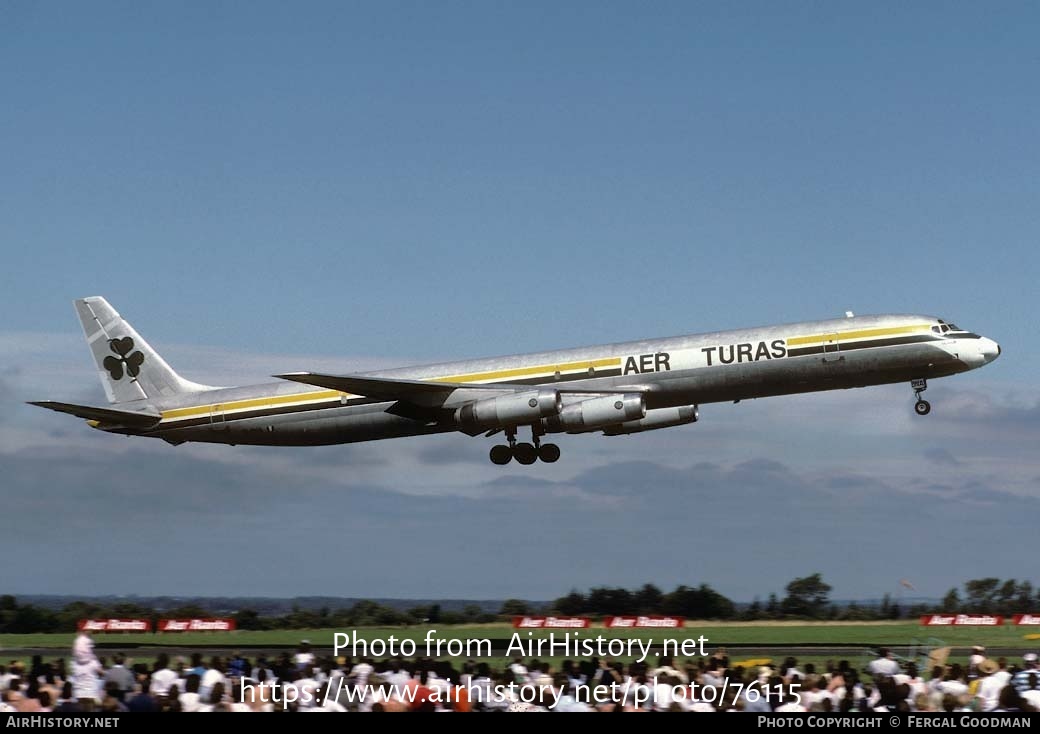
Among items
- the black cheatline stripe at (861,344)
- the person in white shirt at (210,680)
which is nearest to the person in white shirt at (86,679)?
the person in white shirt at (210,680)

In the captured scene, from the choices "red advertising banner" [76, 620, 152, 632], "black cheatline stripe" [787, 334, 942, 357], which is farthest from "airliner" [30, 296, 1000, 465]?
"red advertising banner" [76, 620, 152, 632]

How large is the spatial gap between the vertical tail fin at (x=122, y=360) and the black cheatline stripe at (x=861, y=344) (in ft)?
98.1

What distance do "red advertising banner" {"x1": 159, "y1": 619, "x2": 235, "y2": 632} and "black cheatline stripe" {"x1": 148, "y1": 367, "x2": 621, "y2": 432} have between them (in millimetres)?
10145

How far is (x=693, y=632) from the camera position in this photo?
49.2 metres

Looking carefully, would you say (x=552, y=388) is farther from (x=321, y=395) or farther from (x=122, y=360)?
(x=122, y=360)

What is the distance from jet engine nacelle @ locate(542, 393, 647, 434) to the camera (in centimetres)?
5184

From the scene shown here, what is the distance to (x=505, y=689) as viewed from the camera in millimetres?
22828

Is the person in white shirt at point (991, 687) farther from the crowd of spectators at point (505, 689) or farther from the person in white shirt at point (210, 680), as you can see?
the person in white shirt at point (210, 680)

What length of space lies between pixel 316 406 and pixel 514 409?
10.6 meters

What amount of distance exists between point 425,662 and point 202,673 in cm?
488

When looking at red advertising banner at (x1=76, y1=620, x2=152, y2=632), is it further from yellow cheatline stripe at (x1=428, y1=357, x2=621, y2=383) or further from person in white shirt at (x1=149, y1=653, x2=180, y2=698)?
person in white shirt at (x1=149, y1=653, x2=180, y2=698)

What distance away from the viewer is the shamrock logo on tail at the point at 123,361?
64500 mm

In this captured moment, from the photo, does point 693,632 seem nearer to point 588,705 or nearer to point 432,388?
point 432,388
